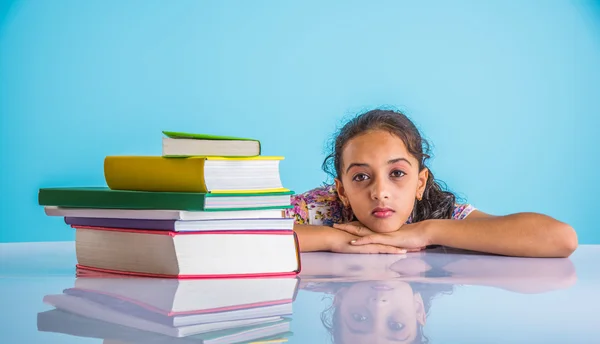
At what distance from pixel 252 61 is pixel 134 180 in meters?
2.94

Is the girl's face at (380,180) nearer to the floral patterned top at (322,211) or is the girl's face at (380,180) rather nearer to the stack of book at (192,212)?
the floral patterned top at (322,211)

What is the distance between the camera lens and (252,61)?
4.14 m

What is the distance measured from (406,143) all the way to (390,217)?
0.22m

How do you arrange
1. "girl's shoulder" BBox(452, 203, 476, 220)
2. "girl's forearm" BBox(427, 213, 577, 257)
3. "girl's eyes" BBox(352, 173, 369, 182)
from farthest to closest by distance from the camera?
1. "girl's shoulder" BBox(452, 203, 476, 220)
2. "girl's eyes" BBox(352, 173, 369, 182)
3. "girl's forearm" BBox(427, 213, 577, 257)

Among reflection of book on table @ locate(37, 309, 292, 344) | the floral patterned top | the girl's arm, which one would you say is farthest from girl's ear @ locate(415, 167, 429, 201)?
reflection of book on table @ locate(37, 309, 292, 344)

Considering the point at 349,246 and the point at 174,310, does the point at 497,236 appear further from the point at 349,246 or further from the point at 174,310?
the point at 174,310

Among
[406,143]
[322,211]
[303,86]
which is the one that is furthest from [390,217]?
[303,86]

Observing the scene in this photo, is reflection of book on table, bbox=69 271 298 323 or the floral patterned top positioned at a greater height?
the floral patterned top

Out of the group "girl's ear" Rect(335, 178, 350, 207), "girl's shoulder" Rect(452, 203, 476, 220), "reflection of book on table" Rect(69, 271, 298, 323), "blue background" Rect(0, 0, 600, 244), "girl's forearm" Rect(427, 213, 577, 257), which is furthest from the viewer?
"blue background" Rect(0, 0, 600, 244)

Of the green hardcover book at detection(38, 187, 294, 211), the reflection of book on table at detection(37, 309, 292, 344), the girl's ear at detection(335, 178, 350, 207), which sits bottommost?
the reflection of book on table at detection(37, 309, 292, 344)

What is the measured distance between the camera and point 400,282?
1229mm

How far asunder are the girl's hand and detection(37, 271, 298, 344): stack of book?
54 cm

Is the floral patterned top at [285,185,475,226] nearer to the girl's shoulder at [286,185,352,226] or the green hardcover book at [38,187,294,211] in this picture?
the girl's shoulder at [286,185,352,226]

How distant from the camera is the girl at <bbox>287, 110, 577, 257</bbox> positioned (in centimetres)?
174
